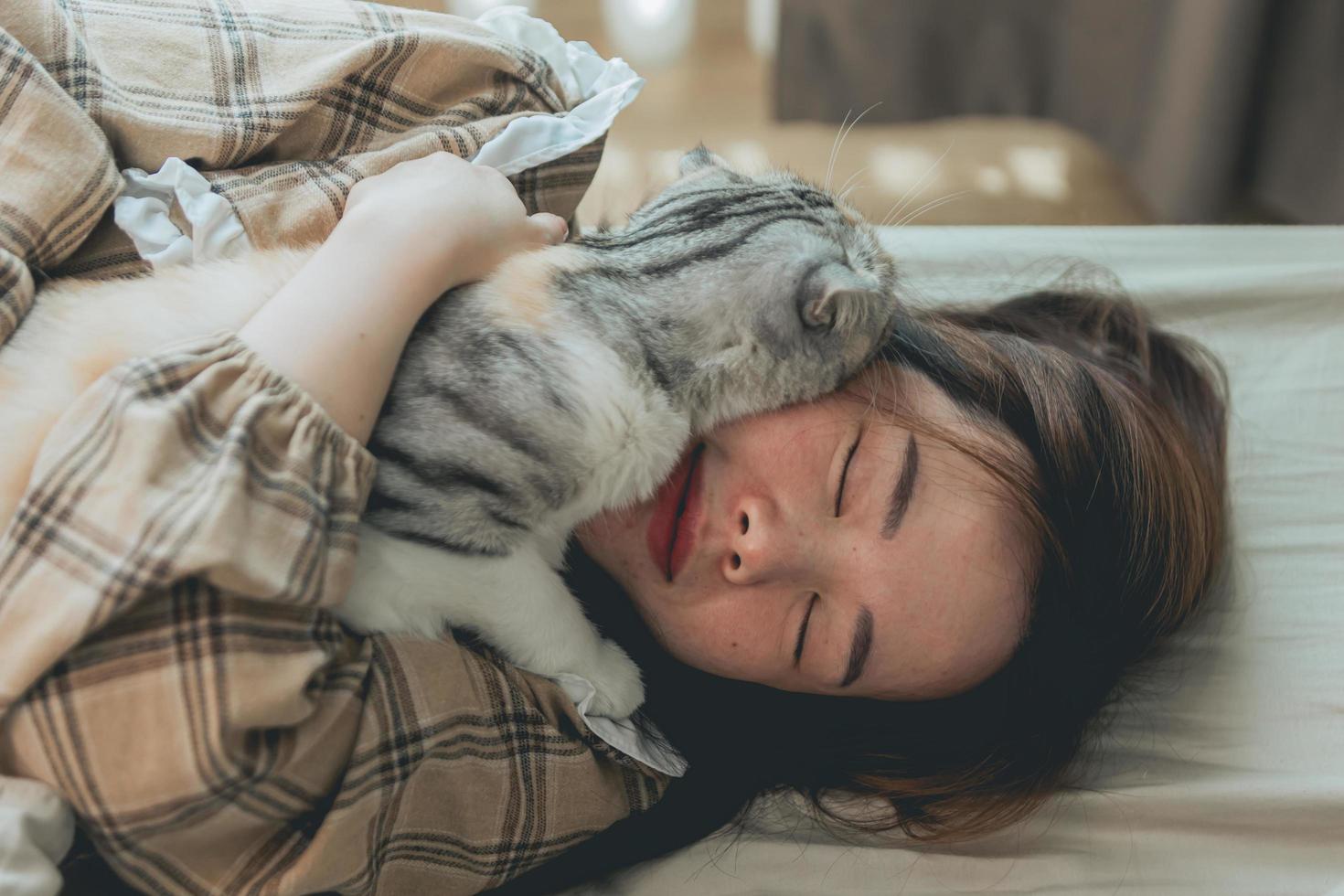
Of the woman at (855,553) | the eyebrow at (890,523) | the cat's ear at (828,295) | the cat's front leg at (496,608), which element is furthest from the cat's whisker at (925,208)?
the cat's front leg at (496,608)

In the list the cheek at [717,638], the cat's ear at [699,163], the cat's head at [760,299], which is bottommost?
the cheek at [717,638]

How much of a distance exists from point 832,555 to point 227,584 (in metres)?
0.53

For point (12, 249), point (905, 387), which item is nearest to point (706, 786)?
point (905, 387)

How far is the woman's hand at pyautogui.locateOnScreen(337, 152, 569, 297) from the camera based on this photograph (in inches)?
38.8

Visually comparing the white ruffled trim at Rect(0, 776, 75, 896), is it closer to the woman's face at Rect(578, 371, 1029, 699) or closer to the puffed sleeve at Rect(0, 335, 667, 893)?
the puffed sleeve at Rect(0, 335, 667, 893)

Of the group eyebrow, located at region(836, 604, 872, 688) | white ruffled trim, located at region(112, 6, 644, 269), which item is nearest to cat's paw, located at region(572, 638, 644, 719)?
eyebrow, located at region(836, 604, 872, 688)

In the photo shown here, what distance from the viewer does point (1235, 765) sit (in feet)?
3.82

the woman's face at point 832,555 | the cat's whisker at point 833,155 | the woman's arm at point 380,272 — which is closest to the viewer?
the woman's arm at point 380,272

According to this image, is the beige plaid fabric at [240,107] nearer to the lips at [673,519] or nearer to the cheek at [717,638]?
the lips at [673,519]

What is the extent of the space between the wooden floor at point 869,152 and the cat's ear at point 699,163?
42.0 inches

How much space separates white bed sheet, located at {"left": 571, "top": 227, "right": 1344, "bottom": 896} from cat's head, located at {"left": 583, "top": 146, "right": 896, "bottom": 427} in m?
0.50

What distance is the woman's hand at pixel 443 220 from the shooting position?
99cm

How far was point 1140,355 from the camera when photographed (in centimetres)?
135

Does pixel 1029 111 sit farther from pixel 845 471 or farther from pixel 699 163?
pixel 845 471
